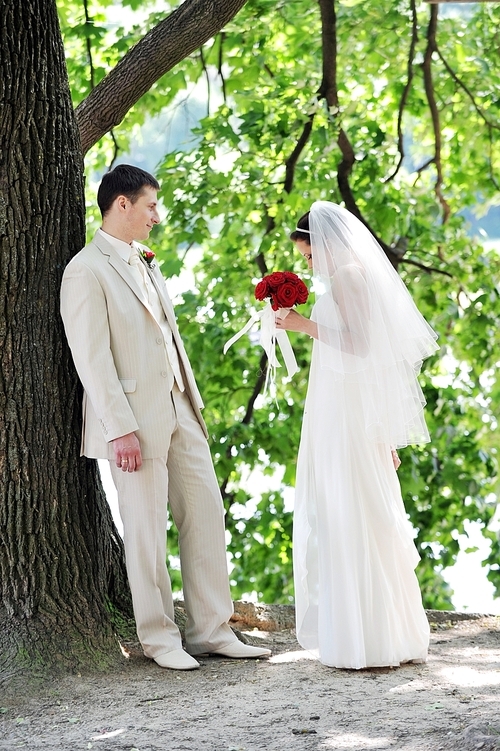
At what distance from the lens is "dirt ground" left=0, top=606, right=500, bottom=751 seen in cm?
290

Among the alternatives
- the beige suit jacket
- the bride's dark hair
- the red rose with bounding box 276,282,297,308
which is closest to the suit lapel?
the beige suit jacket

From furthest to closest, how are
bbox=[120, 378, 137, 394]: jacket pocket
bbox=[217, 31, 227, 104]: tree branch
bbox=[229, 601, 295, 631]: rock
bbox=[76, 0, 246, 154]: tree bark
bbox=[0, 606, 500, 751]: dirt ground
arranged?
1. bbox=[217, 31, 227, 104]: tree branch
2. bbox=[229, 601, 295, 631]: rock
3. bbox=[76, 0, 246, 154]: tree bark
4. bbox=[120, 378, 137, 394]: jacket pocket
5. bbox=[0, 606, 500, 751]: dirt ground

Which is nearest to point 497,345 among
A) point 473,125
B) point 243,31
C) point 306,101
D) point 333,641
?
point 473,125

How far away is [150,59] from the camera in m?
4.36

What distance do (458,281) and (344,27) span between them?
2064mm

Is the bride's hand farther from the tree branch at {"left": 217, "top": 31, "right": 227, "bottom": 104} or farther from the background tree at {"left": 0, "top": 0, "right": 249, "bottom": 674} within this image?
the tree branch at {"left": 217, "top": 31, "right": 227, "bottom": 104}

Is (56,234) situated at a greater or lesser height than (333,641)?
greater

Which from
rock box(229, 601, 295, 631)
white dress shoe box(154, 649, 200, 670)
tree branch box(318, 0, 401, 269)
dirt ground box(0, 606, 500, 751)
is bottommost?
dirt ground box(0, 606, 500, 751)

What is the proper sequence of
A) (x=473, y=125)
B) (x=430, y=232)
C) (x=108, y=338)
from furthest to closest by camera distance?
(x=473, y=125), (x=430, y=232), (x=108, y=338)

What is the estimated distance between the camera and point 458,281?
7.13m

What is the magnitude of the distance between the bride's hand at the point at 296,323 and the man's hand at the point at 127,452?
805mm

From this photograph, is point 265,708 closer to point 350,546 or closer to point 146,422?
point 350,546

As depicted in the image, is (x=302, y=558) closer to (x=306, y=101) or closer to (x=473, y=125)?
(x=306, y=101)

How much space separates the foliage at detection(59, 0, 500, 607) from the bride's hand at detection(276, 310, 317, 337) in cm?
241
